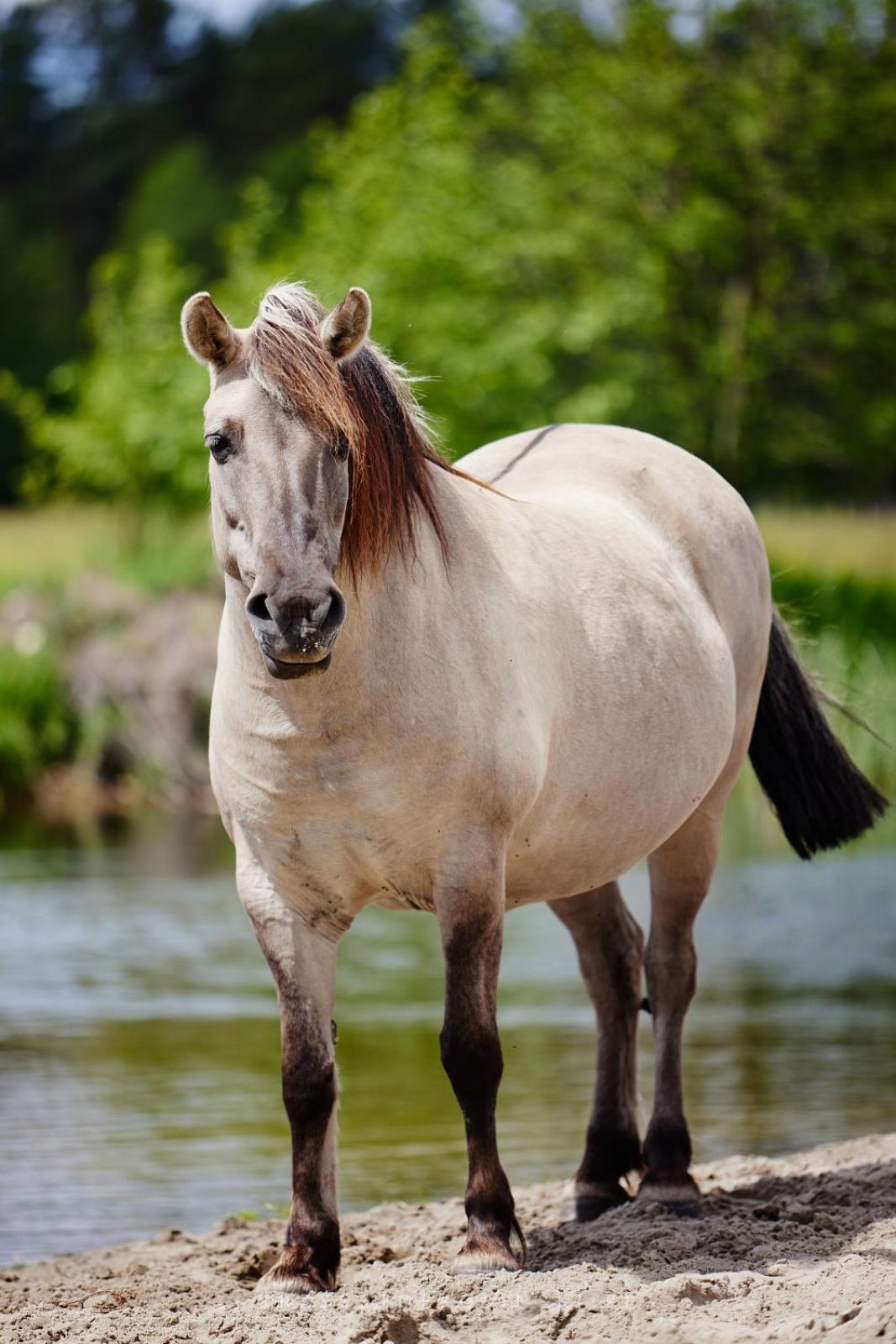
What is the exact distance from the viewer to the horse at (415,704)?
11.6 feet

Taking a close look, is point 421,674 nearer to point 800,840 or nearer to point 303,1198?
point 303,1198

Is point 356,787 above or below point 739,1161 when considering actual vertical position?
above

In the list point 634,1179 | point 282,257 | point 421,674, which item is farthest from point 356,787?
point 282,257

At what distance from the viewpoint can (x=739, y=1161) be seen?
212 inches

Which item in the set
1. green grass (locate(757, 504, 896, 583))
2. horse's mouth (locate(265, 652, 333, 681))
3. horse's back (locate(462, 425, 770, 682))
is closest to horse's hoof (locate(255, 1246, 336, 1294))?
horse's mouth (locate(265, 652, 333, 681))

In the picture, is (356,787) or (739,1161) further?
(739,1161)

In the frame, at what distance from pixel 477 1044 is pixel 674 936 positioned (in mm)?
1341

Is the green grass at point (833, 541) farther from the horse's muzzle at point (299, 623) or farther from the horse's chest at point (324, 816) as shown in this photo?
the horse's muzzle at point (299, 623)

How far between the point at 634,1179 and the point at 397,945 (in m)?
5.29

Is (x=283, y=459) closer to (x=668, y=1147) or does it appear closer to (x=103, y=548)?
(x=668, y=1147)

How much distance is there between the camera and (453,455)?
22719mm

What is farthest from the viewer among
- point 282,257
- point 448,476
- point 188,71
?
point 188,71

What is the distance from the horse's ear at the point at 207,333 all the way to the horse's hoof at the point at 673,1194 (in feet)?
8.06

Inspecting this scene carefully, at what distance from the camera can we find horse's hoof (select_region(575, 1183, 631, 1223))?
4809 millimetres
